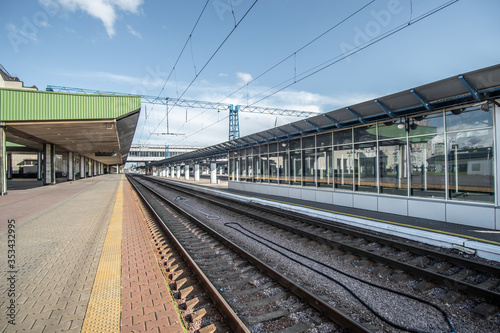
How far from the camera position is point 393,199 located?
10367 millimetres

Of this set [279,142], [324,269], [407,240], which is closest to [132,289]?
[324,269]

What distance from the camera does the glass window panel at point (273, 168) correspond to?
17569mm

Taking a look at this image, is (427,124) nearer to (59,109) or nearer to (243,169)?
(243,169)

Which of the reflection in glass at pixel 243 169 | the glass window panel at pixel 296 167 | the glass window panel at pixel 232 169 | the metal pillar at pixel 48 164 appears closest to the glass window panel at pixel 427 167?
the glass window panel at pixel 296 167

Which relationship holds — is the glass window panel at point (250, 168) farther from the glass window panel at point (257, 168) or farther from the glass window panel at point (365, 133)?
the glass window panel at point (365, 133)

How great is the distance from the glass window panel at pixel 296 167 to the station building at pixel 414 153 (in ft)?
0.30

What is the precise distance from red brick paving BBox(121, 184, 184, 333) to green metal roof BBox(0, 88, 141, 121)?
1674 centimetres

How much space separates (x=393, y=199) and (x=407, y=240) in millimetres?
3509

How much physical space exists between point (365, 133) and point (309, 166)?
391cm

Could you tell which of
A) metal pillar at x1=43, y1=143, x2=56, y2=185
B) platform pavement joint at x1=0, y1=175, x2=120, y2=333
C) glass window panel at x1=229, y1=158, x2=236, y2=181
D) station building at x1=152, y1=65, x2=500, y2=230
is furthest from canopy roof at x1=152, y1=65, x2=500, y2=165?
metal pillar at x1=43, y1=143, x2=56, y2=185

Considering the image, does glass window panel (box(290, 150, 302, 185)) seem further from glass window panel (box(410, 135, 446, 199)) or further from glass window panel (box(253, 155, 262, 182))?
glass window panel (box(410, 135, 446, 199))

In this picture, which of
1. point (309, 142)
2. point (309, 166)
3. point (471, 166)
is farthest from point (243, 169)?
point (471, 166)

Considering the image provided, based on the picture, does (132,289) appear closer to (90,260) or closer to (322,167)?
(90,260)

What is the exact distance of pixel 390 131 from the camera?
34.7 ft
